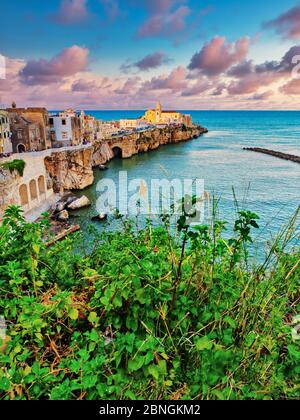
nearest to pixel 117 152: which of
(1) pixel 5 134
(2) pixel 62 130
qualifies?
(2) pixel 62 130

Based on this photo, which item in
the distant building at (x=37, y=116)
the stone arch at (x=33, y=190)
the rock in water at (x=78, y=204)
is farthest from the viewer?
the distant building at (x=37, y=116)

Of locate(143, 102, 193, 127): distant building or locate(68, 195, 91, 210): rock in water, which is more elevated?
locate(143, 102, 193, 127): distant building

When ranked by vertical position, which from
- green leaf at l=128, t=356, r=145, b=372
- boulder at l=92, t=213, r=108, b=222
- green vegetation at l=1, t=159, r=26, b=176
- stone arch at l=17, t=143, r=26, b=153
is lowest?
boulder at l=92, t=213, r=108, b=222

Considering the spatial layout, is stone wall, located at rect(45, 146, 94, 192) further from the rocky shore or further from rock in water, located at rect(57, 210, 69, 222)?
rock in water, located at rect(57, 210, 69, 222)

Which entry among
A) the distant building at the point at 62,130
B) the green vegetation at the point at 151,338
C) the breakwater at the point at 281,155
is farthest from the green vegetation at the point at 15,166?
the breakwater at the point at 281,155

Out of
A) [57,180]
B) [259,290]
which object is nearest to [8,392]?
[259,290]

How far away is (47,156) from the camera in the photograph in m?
25.6

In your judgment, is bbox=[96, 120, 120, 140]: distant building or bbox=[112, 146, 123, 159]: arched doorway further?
bbox=[112, 146, 123, 159]: arched doorway

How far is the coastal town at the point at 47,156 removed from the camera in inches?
719

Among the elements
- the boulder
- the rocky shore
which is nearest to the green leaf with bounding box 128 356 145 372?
the boulder

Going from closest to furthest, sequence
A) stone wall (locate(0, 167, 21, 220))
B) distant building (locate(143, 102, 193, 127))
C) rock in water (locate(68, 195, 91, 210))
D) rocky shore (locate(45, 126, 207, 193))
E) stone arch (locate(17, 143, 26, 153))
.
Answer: stone wall (locate(0, 167, 21, 220)), rock in water (locate(68, 195, 91, 210)), rocky shore (locate(45, 126, 207, 193)), stone arch (locate(17, 143, 26, 153)), distant building (locate(143, 102, 193, 127))

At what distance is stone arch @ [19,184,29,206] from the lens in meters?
18.7

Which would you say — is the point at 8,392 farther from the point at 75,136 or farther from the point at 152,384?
the point at 75,136

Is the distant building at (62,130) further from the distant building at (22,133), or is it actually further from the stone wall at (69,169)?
the distant building at (22,133)
